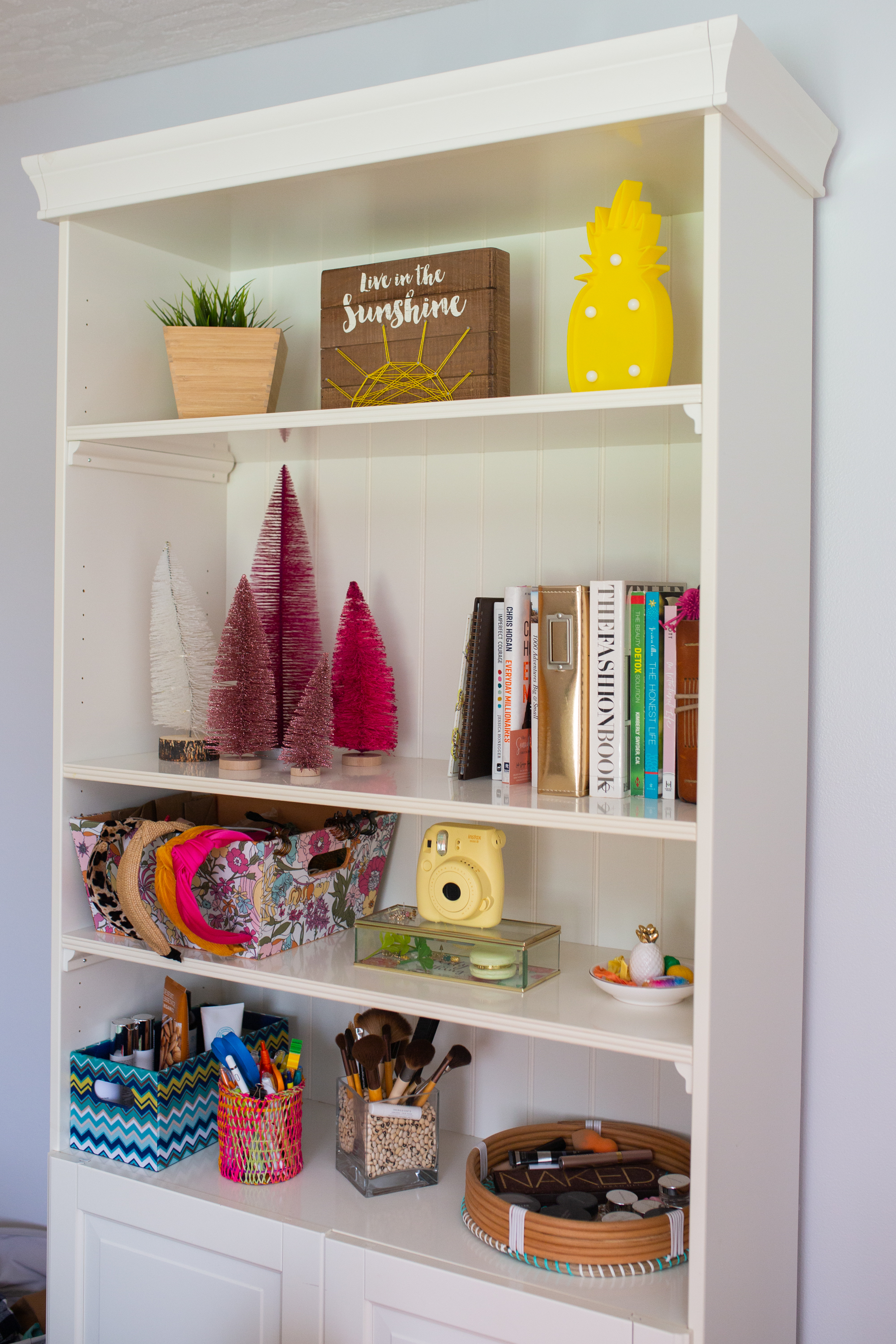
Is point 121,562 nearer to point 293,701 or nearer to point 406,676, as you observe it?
point 293,701

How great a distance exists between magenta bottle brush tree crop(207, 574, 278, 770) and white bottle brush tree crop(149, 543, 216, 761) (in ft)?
0.36

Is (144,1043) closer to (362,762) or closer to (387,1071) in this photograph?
(387,1071)

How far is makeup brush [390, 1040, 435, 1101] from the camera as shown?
58.7 inches

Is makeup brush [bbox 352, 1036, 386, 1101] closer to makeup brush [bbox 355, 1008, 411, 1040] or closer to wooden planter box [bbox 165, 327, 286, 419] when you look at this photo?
makeup brush [bbox 355, 1008, 411, 1040]

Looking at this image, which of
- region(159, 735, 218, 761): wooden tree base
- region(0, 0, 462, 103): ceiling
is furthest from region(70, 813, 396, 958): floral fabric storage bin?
region(0, 0, 462, 103): ceiling

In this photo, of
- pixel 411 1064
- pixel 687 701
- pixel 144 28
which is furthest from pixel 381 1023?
pixel 144 28

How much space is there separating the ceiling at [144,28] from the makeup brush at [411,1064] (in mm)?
1478

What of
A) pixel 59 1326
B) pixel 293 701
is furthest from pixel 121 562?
pixel 59 1326

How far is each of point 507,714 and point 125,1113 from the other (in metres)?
0.76

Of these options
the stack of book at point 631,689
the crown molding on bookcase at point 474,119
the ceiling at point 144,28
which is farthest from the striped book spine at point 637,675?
the ceiling at point 144,28

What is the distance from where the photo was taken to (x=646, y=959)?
4.36 feet

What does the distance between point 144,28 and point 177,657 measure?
99cm

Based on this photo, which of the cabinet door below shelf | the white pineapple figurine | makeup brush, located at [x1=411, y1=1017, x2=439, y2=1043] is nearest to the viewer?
the white pineapple figurine

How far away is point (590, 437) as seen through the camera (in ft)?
4.81
